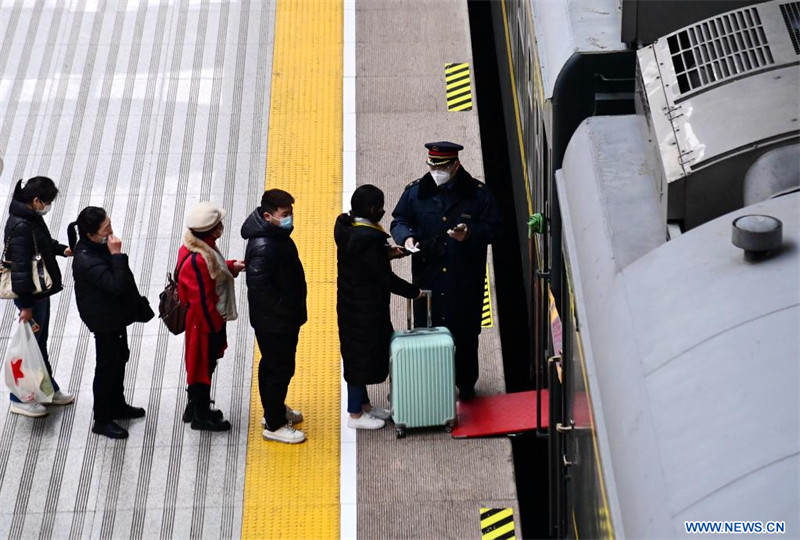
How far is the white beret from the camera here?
6.50 meters

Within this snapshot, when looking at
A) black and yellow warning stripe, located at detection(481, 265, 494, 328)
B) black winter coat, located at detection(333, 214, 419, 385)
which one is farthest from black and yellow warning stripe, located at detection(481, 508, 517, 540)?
black and yellow warning stripe, located at detection(481, 265, 494, 328)

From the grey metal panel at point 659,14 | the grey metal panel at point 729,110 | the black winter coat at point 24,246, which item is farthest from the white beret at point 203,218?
the grey metal panel at point 729,110

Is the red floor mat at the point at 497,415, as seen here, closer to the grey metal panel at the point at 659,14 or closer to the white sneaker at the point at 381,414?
the white sneaker at the point at 381,414

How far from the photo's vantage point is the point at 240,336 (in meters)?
8.29

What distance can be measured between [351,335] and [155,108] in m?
4.44

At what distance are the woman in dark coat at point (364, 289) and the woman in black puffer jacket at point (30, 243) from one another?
1.62 metres

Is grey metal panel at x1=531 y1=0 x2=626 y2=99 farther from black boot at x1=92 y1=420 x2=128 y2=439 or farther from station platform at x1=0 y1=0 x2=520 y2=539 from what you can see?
black boot at x1=92 y1=420 x2=128 y2=439

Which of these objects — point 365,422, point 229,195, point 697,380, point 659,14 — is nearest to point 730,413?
point 697,380

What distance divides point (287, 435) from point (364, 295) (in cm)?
108

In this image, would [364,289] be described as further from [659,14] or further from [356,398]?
[659,14]

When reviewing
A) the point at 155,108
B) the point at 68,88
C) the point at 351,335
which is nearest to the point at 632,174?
the point at 351,335

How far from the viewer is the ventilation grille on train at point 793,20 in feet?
16.1

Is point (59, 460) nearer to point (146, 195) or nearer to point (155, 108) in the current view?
point (146, 195)

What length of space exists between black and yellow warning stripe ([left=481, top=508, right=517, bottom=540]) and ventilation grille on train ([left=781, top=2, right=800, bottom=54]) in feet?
9.86
